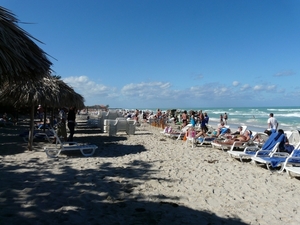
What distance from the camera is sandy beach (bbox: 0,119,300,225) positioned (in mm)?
3217

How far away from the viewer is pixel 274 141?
6.91 m

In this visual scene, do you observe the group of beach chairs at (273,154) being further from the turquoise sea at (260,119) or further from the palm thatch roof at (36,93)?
the turquoise sea at (260,119)

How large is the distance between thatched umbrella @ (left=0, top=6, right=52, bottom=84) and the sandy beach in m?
1.77

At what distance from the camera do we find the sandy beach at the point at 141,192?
127 inches

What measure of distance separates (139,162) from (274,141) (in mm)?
3740

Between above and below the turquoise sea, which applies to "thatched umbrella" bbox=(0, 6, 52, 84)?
above

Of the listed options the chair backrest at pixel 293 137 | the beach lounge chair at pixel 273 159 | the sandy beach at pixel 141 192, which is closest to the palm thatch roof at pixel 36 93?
the sandy beach at pixel 141 192

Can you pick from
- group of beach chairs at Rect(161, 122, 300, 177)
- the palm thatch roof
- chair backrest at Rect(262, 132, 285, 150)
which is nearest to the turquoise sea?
group of beach chairs at Rect(161, 122, 300, 177)

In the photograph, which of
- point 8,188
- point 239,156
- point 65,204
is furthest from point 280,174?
point 8,188

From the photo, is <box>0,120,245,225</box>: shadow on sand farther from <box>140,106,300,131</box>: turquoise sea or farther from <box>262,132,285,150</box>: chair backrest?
<box>140,106,300,131</box>: turquoise sea

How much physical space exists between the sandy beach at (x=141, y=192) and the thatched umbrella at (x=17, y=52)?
5.80 ft

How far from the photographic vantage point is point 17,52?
270cm

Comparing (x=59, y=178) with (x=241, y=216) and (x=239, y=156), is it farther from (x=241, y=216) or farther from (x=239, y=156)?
(x=239, y=156)

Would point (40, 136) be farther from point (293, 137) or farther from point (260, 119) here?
point (260, 119)
